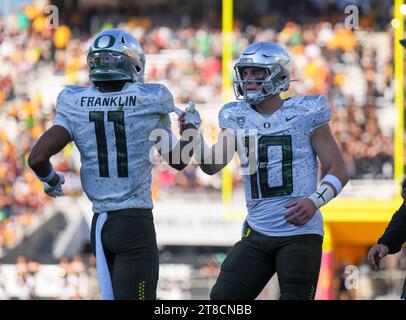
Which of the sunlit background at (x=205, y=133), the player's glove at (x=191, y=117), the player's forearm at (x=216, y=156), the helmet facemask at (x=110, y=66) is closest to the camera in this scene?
the player's glove at (x=191, y=117)

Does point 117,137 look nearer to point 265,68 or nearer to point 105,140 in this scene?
point 105,140

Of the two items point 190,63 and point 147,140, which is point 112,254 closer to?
point 147,140

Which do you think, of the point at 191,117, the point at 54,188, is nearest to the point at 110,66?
the point at 191,117

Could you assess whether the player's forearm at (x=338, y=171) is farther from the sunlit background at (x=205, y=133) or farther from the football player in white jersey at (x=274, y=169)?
the sunlit background at (x=205, y=133)

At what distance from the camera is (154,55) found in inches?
643

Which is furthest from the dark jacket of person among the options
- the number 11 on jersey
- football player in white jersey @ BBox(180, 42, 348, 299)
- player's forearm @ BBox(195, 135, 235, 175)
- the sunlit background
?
the sunlit background

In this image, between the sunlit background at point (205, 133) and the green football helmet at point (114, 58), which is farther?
the sunlit background at point (205, 133)

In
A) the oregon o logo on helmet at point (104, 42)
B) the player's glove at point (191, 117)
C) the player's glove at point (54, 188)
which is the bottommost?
the player's glove at point (54, 188)

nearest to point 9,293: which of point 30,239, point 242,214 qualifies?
point 30,239

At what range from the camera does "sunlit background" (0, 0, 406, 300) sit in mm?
14141

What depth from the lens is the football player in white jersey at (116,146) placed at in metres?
5.01

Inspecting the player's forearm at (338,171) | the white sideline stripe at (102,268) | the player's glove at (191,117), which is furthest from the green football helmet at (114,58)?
the player's forearm at (338,171)

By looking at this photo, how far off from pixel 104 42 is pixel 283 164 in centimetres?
105

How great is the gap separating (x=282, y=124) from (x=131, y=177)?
31.3 inches
